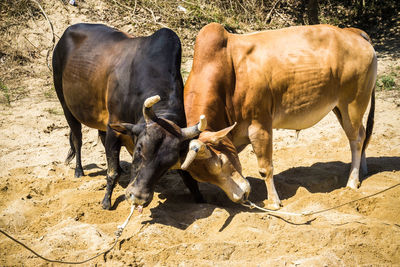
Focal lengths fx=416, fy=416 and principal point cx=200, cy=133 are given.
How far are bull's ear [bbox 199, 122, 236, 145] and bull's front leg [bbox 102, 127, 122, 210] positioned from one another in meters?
1.15

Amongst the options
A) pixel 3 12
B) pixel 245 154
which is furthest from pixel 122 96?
pixel 3 12

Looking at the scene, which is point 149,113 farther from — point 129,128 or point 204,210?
point 204,210

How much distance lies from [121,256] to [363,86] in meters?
3.54

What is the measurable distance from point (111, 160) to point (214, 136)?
4.60 ft

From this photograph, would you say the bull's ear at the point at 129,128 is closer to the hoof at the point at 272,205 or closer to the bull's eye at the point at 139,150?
the bull's eye at the point at 139,150

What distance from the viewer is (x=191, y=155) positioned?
3693 millimetres

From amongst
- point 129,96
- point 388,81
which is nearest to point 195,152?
point 129,96

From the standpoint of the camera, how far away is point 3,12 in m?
9.50

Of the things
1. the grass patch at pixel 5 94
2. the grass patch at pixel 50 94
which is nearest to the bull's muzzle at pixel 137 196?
the grass patch at pixel 5 94

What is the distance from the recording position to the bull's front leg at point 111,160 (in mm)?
4656

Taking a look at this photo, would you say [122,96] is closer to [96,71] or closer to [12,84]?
[96,71]

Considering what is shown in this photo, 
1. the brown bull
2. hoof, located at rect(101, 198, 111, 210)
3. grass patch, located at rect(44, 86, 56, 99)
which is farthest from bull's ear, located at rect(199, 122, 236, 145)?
grass patch, located at rect(44, 86, 56, 99)

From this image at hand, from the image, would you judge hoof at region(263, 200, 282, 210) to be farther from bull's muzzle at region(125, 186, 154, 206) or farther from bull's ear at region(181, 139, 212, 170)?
bull's muzzle at region(125, 186, 154, 206)

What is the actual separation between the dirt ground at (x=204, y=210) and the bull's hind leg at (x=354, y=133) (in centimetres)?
15
